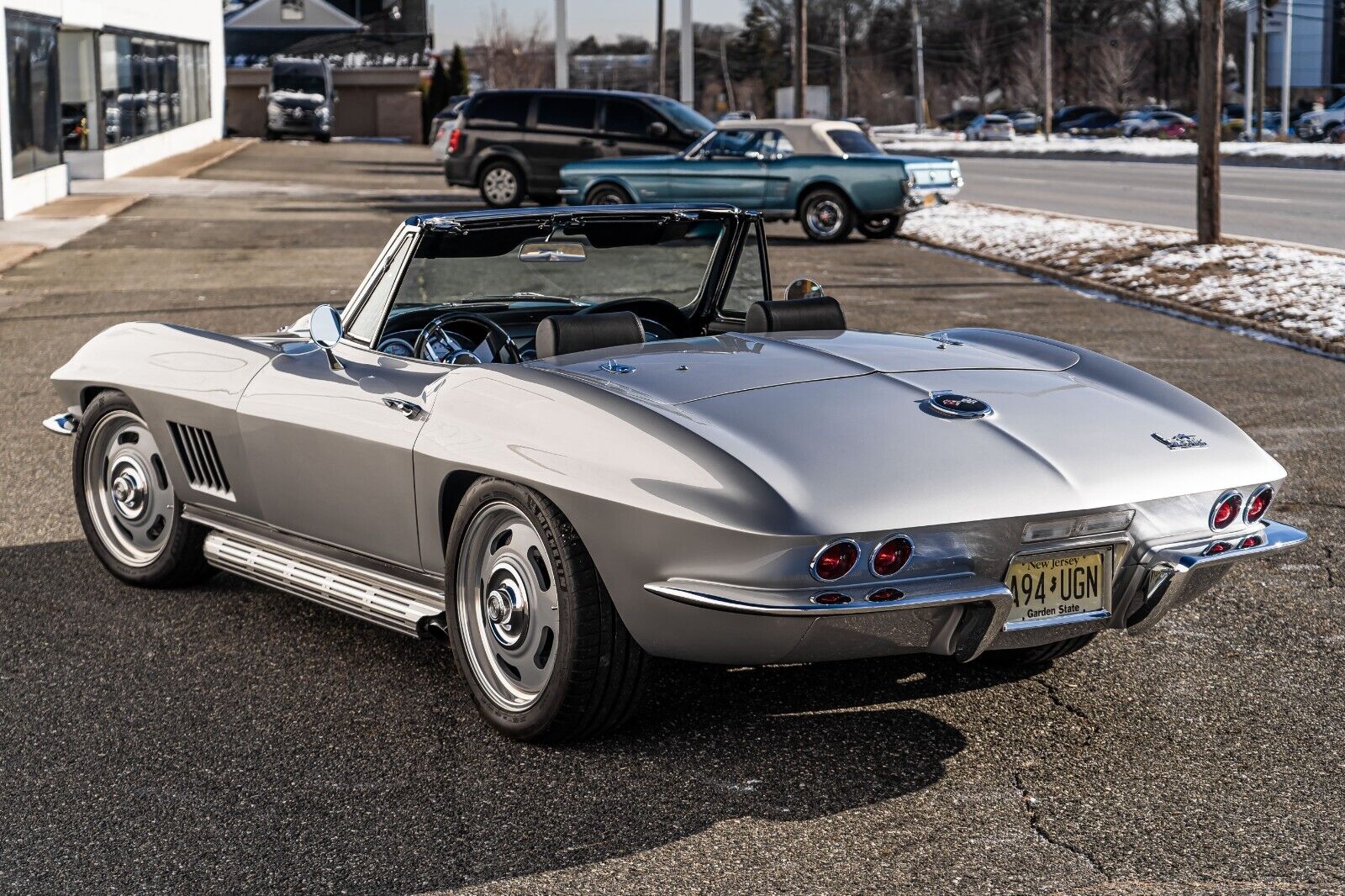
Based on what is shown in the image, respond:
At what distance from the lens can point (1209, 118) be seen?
17219mm

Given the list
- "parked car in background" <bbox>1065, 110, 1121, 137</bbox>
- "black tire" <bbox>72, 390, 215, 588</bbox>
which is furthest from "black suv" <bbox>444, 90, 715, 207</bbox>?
"parked car in background" <bbox>1065, 110, 1121, 137</bbox>

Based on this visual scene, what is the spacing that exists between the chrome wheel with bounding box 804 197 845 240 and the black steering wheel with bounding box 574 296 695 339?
16.6m

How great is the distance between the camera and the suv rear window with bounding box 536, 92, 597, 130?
25.2 m

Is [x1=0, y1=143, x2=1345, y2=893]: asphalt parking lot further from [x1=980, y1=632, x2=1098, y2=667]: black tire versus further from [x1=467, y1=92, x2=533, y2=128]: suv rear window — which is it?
[x1=467, y1=92, x2=533, y2=128]: suv rear window

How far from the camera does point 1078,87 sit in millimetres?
107375

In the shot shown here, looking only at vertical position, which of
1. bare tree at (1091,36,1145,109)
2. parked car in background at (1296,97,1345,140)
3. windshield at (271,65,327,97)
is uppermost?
bare tree at (1091,36,1145,109)

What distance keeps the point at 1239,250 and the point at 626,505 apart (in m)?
13.8

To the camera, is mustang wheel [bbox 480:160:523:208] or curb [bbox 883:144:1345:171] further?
curb [bbox 883:144:1345:171]

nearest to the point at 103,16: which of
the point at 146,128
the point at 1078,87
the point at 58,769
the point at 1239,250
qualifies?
the point at 146,128

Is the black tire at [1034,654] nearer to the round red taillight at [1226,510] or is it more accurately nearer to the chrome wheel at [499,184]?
the round red taillight at [1226,510]

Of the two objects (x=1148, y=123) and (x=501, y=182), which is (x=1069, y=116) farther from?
(x=501, y=182)

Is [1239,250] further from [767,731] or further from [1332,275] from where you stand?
[767,731]

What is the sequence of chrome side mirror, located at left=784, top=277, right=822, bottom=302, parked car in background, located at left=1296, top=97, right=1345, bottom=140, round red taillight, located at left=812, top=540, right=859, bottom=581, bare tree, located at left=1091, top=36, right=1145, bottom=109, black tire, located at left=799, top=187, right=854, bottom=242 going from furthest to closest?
1. bare tree, located at left=1091, top=36, right=1145, bottom=109
2. parked car in background, located at left=1296, top=97, right=1345, bottom=140
3. black tire, located at left=799, top=187, right=854, bottom=242
4. chrome side mirror, located at left=784, top=277, right=822, bottom=302
5. round red taillight, located at left=812, top=540, right=859, bottom=581

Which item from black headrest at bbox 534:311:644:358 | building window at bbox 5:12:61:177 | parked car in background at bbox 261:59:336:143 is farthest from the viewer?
parked car in background at bbox 261:59:336:143
